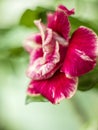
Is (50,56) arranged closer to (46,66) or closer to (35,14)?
(46,66)

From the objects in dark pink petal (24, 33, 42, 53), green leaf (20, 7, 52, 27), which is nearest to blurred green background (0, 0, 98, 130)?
green leaf (20, 7, 52, 27)

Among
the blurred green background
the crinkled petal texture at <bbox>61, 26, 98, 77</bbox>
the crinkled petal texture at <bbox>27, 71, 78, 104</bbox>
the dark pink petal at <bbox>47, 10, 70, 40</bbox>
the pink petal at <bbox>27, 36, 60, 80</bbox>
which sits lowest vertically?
the blurred green background

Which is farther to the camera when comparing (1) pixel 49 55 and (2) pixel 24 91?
(2) pixel 24 91

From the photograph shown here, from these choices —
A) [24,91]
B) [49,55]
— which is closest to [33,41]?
[49,55]

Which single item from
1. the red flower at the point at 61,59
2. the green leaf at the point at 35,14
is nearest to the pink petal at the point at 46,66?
the red flower at the point at 61,59

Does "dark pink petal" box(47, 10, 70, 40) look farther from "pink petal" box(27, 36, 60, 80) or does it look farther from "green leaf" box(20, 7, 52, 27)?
"green leaf" box(20, 7, 52, 27)
